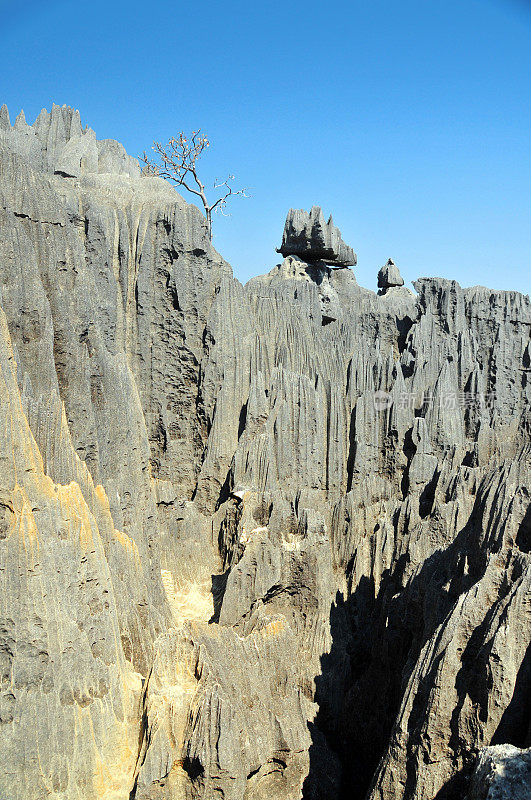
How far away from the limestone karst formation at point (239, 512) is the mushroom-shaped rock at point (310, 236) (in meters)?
0.15

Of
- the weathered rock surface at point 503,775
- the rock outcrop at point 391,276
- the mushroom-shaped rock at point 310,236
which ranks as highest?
the mushroom-shaped rock at point 310,236

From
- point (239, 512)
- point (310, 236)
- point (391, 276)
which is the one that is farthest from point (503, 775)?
point (391, 276)

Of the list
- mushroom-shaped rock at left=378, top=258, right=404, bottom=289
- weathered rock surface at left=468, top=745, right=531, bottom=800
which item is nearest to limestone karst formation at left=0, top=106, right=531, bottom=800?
weathered rock surface at left=468, top=745, right=531, bottom=800

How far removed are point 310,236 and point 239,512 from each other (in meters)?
14.7

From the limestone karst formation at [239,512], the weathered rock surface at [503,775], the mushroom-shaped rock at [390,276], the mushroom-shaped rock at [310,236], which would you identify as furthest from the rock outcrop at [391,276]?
the weathered rock surface at [503,775]

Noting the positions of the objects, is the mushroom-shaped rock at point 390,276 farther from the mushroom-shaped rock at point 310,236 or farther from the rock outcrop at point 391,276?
the mushroom-shaped rock at point 310,236

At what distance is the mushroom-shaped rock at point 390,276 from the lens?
99.2 feet

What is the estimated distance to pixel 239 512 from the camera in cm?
1844

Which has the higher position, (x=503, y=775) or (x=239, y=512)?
(x=239, y=512)

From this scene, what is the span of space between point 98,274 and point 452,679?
50.4 ft

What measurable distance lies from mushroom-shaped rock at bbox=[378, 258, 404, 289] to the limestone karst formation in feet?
8.01

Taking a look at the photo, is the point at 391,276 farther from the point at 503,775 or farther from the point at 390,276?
the point at 503,775

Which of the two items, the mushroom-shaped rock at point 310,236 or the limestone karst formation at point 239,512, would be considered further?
the mushroom-shaped rock at point 310,236

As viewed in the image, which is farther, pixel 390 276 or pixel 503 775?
pixel 390 276
